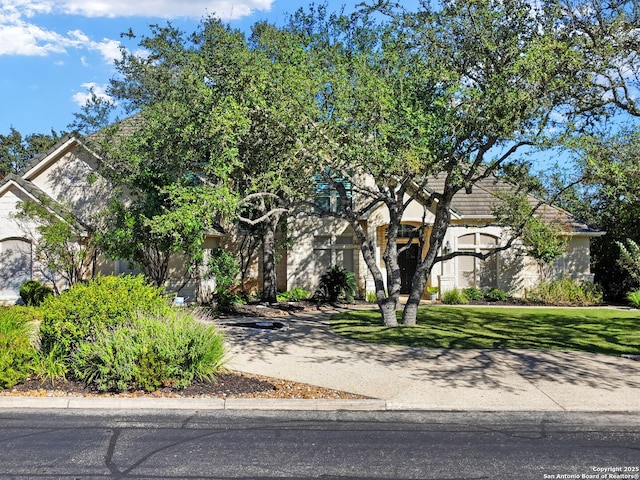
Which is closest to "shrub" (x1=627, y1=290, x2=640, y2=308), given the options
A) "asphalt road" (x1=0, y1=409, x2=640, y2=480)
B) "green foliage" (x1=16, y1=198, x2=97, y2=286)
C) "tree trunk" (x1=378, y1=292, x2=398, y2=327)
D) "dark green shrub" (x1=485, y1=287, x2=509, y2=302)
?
"dark green shrub" (x1=485, y1=287, x2=509, y2=302)

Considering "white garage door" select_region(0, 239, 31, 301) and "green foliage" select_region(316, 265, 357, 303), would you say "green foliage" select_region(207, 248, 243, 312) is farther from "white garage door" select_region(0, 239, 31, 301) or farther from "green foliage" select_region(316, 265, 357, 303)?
"white garage door" select_region(0, 239, 31, 301)

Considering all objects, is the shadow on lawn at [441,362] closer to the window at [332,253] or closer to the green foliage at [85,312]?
the green foliage at [85,312]

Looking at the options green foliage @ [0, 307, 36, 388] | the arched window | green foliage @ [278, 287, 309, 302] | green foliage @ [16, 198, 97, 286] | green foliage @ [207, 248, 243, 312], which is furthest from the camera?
the arched window

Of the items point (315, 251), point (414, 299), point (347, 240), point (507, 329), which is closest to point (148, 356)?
point (414, 299)

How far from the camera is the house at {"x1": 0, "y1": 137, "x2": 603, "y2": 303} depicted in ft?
71.1

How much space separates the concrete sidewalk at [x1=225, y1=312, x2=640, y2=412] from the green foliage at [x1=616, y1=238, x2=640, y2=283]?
42.4ft

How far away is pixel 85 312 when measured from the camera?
891cm

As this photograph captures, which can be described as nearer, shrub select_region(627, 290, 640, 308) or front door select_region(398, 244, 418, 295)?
shrub select_region(627, 290, 640, 308)


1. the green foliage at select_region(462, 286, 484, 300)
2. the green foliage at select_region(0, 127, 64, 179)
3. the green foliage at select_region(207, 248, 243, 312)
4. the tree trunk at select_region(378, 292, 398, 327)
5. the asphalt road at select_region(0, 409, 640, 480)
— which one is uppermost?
the green foliage at select_region(0, 127, 64, 179)

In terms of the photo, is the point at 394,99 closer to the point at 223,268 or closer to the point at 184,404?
the point at 184,404

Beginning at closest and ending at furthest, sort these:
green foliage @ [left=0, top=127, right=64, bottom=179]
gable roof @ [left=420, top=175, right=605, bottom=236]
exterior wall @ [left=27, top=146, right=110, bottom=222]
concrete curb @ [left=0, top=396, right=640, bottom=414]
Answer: concrete curb @ [left=0, top=396, right=640, bottom=414]
exterior wall @ [left=27, top=146, right=110, bottom=222]
gable roof @ [left=420, top=175, right=605, bottom=236]
green foliage @ [left=0, top=127, right=64, bottom=179]

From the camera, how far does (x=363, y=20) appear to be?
45.5 feet

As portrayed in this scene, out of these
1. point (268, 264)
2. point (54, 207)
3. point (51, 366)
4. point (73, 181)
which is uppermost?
point (73, 181)

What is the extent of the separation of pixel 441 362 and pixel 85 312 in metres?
6.14
